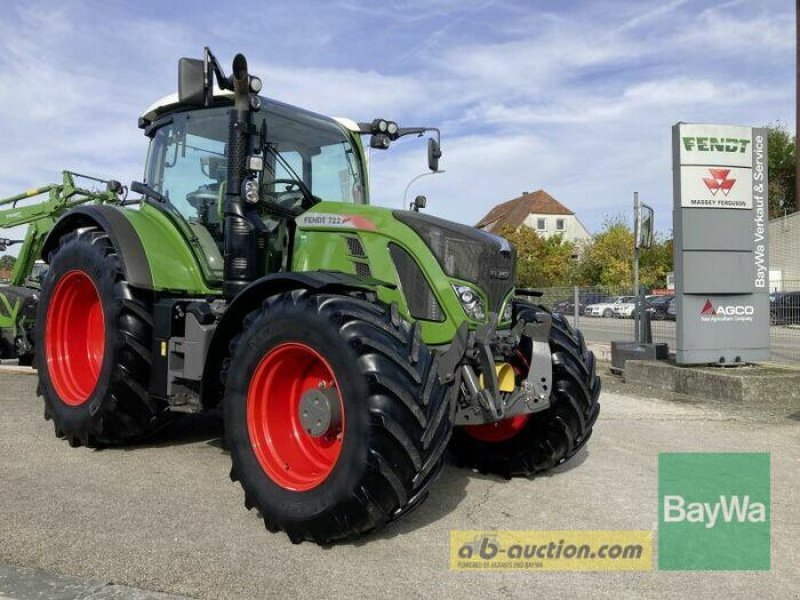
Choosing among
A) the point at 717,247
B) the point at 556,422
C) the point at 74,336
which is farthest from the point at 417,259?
the point at 717,247

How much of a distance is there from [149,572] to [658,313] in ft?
36.8

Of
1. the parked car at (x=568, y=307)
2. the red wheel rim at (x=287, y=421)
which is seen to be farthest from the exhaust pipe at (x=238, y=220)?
the parked car at (x=568, y=307)

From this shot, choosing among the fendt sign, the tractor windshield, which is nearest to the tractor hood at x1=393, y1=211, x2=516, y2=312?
the tractor windshield

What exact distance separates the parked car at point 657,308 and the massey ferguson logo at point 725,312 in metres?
2.29

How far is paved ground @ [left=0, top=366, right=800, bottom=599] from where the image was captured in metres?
3.26

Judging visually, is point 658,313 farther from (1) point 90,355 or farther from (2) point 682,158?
(1) point 90,355

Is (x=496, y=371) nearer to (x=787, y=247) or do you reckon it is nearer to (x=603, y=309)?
(x=603, y=309)

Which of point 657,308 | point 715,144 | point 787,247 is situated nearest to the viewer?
point 715,144

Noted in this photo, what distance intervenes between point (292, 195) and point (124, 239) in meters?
1.30

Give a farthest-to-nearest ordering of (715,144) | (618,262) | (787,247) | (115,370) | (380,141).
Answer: (618,262) < (787,247) < (715,144) < (380,141) < (115,370)

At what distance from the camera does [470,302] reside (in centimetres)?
444

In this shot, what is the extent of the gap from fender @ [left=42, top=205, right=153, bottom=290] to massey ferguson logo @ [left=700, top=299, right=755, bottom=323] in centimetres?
760

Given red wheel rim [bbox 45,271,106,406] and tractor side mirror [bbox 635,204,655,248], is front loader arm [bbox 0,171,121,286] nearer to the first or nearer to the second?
red wheel rim [bbox 45,271,106,406]

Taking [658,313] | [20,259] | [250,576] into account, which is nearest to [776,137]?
[658,313]
